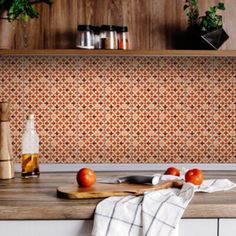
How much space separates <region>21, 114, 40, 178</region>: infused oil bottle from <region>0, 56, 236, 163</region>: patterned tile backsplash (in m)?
0.20

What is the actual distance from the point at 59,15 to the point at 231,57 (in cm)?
88

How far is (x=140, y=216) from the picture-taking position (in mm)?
1813

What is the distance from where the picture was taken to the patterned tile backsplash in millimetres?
2730

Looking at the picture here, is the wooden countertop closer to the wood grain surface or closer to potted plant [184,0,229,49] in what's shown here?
potted plant [184,0,229,49]

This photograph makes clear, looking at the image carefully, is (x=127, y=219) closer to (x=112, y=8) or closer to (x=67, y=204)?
(x=67, y=204)

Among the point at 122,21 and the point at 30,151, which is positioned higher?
Answer: the point at 122,21

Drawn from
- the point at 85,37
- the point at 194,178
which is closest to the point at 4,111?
the point at 85,37

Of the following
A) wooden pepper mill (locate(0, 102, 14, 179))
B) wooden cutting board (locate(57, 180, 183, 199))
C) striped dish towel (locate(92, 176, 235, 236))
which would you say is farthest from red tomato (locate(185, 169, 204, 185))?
wooden pepper mill (locate(0, 102, 14, 179))

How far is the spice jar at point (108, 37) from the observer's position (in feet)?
8.20

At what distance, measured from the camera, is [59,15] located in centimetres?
267

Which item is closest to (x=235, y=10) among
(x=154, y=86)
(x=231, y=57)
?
(x=231, y=57)

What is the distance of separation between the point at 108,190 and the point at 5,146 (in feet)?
2.20

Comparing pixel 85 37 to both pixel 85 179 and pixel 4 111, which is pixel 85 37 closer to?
pixel 4 111

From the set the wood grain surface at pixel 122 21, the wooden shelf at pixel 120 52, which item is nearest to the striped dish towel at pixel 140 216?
the wooden shelf at pixel 120 52
